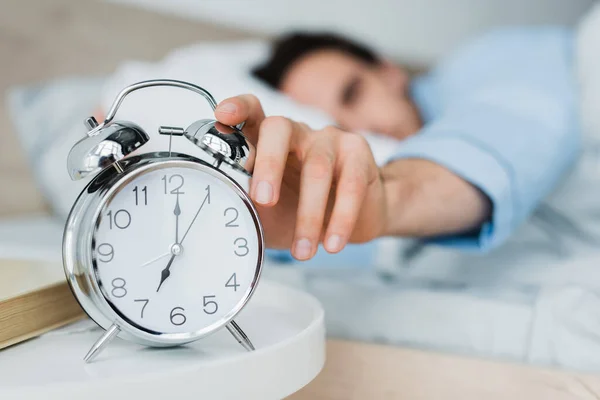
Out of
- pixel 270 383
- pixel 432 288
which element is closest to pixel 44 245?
pixel 432 288

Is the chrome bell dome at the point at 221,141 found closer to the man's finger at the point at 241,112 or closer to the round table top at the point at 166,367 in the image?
the man's finger at the point at 241,112

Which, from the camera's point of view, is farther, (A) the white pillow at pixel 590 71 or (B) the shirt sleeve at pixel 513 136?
(A) the white pillow at pixel 590 71

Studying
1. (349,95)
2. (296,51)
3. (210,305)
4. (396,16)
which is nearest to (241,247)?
(210,305)

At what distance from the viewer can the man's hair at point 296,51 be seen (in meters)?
1.67

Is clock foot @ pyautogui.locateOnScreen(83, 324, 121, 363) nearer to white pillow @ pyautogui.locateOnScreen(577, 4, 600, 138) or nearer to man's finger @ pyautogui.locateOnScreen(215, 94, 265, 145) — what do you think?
man's finger @ pyautogui.locateOnScreen(215, 94, 265, 145)

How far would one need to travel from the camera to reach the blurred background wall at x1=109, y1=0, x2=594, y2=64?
209 cm

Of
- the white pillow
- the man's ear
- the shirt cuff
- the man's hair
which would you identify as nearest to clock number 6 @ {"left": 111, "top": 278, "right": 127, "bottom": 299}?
the shirt cuff

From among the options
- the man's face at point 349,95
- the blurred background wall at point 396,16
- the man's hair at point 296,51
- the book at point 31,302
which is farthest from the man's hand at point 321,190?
the blurred background wall at point 396,16

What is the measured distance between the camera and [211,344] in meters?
0.52

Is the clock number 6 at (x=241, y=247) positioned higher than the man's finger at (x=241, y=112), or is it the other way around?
the man's finger at (x=241, y=112)

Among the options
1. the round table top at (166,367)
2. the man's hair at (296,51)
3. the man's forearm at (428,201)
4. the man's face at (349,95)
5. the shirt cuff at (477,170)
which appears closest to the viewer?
the round table top at (166,367)

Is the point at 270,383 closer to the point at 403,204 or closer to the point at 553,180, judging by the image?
the point at 403,204

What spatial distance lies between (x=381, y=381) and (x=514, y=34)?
1.27 metres

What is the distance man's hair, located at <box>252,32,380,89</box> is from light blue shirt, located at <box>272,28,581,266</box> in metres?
0.37
